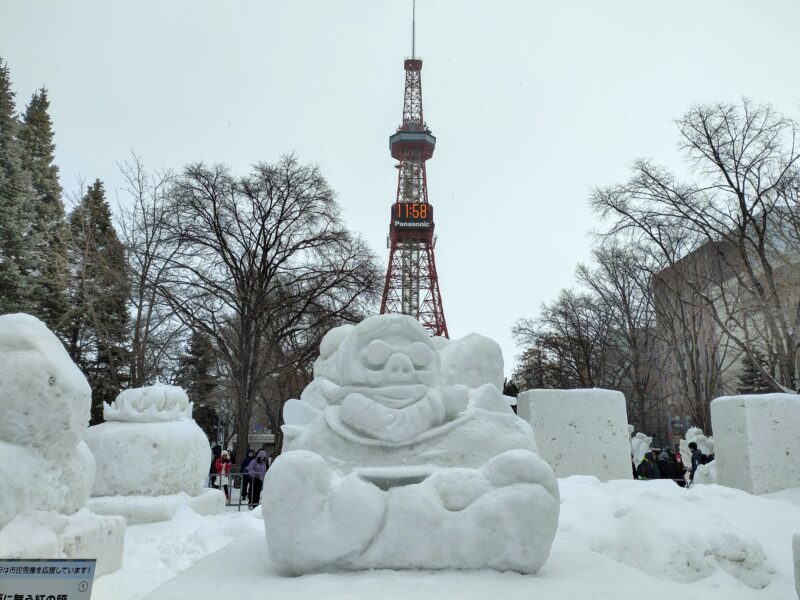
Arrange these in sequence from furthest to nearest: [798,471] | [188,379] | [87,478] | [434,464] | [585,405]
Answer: [188,379] → [585,405] → [798,471] → [87,478] → [434,464]

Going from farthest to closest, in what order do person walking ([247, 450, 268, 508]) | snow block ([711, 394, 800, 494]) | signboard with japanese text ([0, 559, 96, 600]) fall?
person walking ([247, 450, 268, 508]) < snow block ([711, 394, 800, 494]) < signboard with japanese text ([0, 559, 96, 600])

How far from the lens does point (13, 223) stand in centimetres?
1708

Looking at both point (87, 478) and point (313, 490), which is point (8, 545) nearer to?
point (87, 478)

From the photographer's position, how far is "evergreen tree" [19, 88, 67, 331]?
1805 cm

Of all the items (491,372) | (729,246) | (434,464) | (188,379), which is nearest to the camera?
(434,464)

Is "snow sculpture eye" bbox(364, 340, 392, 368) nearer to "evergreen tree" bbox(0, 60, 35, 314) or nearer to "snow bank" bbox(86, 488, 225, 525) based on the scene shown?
"snow bank" bbox(86, 488, 225, 525)

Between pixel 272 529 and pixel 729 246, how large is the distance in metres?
16.0

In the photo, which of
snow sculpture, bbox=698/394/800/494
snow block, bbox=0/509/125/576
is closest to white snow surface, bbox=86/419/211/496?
snow block, bbox=0/509/125/576

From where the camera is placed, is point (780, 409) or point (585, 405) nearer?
point (780, 409)

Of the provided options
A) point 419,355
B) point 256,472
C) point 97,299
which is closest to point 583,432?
point 256,472

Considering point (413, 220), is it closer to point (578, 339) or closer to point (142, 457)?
point (578, 339)

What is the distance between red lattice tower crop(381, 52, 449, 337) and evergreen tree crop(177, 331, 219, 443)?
11.2 meters

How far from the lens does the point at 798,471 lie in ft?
26.4

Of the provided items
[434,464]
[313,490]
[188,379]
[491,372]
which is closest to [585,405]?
[491,372]
